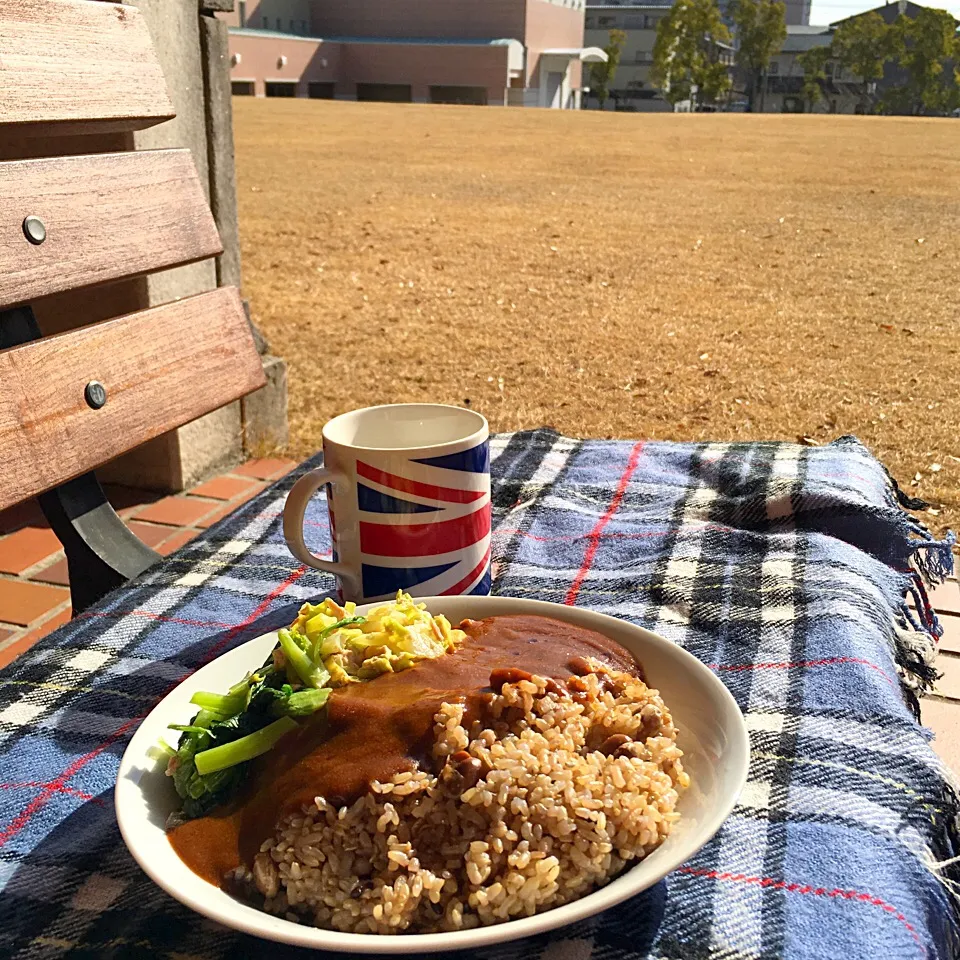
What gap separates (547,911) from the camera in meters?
0.78

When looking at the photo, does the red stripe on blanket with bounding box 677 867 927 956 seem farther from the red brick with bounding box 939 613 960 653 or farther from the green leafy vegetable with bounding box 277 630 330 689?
the red brick with bounding box 939 613 960 653

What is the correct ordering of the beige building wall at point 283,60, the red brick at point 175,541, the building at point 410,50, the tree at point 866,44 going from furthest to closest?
the tree at point 866,44
the building at point 410,50
the beige building wall at point 283,60
the red brick at point 175,541

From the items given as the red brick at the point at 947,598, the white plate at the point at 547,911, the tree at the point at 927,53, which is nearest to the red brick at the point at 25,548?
the white plate at the point at 547,911

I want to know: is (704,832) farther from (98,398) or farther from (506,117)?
(506,117)

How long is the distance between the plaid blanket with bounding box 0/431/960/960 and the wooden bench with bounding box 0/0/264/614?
21cm

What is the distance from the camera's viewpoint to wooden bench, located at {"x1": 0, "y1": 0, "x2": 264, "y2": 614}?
1.54m

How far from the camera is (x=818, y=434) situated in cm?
442

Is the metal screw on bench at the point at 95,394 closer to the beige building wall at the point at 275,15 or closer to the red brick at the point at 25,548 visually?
the red brick at the point at 25,548

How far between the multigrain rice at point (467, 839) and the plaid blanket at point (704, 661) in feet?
0.38

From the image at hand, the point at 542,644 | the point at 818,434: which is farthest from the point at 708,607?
the point at 818,434

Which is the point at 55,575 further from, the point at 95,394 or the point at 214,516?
the point at 95,394

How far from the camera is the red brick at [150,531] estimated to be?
9.78 ft

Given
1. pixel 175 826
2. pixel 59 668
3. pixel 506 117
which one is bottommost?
pixel 506 117

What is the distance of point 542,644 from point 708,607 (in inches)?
20.6
